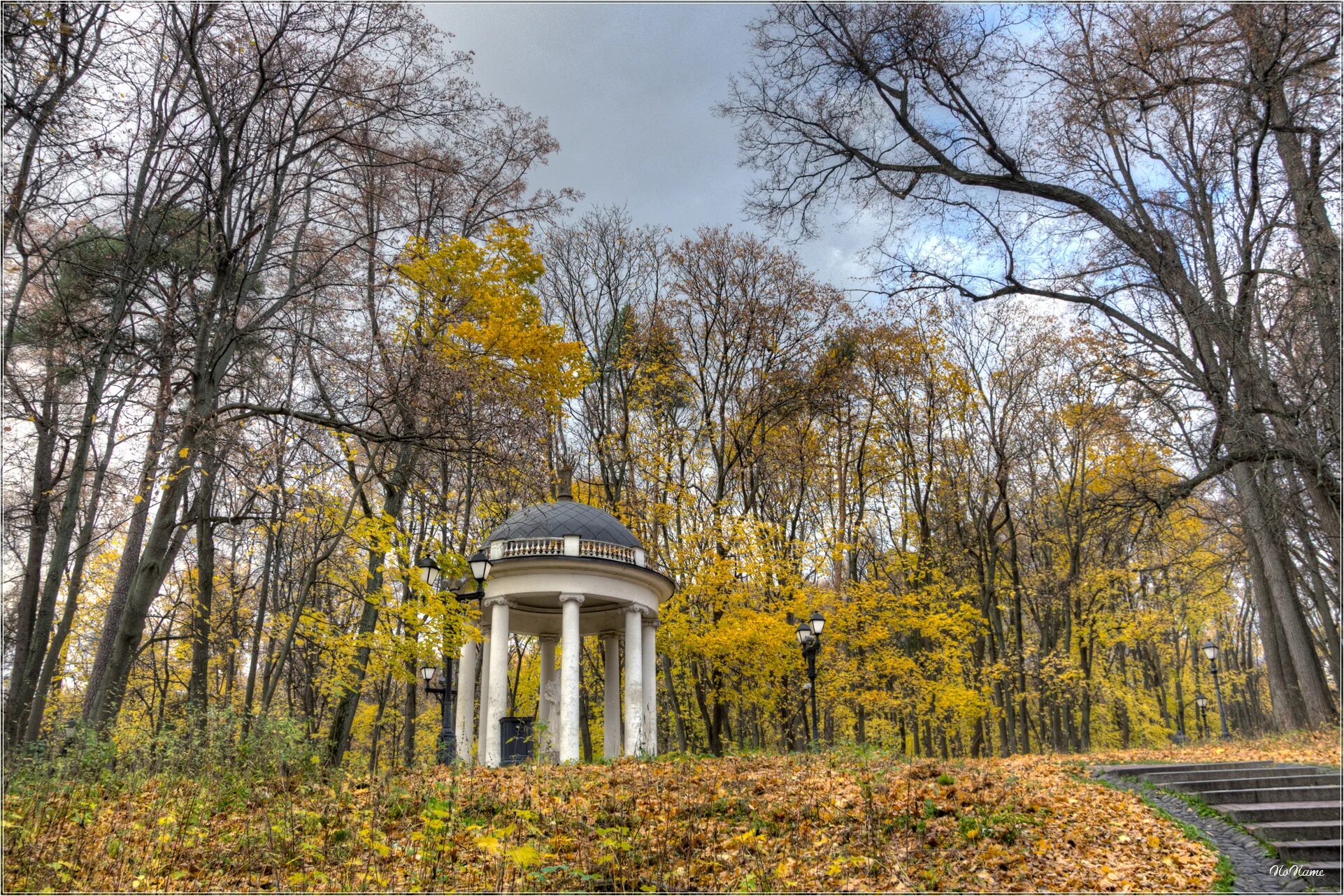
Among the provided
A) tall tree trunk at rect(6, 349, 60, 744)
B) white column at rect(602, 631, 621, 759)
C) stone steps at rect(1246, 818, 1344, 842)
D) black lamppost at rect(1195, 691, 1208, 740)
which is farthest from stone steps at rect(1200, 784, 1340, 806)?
black lamppost at rect(1195, 691, 1208, 740)

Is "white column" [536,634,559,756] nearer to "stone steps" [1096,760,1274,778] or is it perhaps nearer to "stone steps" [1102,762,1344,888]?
"stone steps" [1096,760,1274,778]

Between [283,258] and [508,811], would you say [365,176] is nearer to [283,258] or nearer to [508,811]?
[283,258]

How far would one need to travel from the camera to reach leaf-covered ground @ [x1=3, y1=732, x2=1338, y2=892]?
564 cm

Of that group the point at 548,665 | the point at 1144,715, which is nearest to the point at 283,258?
the point at 548,665

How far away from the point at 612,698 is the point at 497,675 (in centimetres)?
458

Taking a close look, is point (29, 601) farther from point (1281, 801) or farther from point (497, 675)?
point (1281, 801)

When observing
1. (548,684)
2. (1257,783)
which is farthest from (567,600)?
(1257,783)

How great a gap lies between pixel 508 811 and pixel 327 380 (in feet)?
29.4

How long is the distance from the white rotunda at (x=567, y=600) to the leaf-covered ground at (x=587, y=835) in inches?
269

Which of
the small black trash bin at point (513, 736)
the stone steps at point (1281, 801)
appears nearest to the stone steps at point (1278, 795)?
the stone steps at point (1281, 801)

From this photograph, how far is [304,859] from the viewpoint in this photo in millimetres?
5891

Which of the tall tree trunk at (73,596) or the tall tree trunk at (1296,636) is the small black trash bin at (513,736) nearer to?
the tall tree trunk at (73,596)

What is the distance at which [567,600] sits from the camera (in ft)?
53.8

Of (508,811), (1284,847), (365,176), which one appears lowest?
(1284,847)
